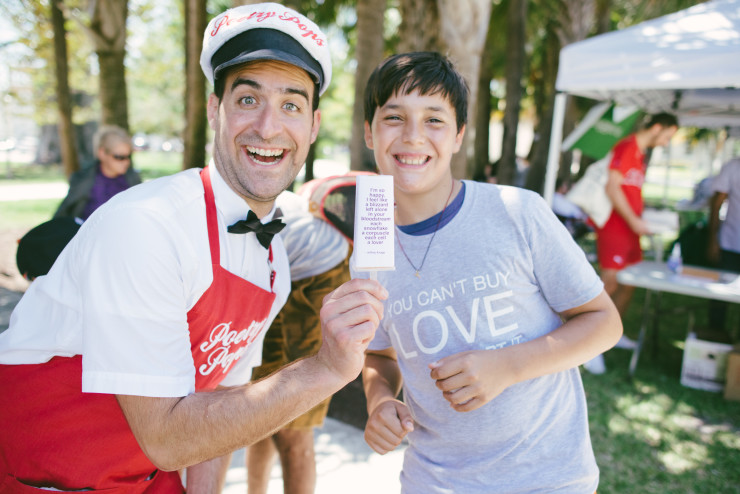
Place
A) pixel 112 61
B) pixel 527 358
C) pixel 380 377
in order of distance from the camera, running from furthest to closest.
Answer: pixel 112 61, pixel 380 377, pixel 527 358

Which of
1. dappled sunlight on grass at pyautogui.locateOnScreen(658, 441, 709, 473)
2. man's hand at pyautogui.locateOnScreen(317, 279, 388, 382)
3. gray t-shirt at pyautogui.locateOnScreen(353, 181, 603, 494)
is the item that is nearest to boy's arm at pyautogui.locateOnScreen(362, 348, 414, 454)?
gray t-shirt at pyautogui.locateOnScreen(353, 181, 603, 494)

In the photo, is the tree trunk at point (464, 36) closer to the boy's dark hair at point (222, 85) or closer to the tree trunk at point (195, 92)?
the boy's dark hair at point (222, 85)

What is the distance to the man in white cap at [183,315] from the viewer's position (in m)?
1.25

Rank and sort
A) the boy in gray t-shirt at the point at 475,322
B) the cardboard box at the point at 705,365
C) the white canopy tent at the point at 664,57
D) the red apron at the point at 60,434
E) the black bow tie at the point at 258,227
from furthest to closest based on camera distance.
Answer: the cardboard box at the point at 705,365, the white canopy tent at the point at 664,57, the black bow tie at the point at 258,227, the boy in gray t-shirt at the point at 475,322, the red apron at the point at 60,434

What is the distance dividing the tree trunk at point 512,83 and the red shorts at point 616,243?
4.82 m

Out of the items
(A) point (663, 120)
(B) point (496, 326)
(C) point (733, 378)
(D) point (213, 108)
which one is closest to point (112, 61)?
(D) point (213, 108)

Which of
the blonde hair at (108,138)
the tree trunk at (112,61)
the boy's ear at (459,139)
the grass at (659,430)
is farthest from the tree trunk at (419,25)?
the tree trunk at (112,61)

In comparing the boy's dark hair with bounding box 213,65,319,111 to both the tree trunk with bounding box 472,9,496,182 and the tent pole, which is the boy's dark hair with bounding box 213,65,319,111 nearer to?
the tent pole

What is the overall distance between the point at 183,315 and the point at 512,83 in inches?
424

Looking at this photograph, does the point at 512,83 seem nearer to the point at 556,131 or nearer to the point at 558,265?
the point at 556,131

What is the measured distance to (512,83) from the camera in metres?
10.8

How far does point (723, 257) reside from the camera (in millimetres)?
5980

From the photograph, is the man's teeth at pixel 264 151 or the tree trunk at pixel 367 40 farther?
the tree trunk at pixel 367 40

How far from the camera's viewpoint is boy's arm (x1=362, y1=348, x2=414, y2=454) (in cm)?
158
